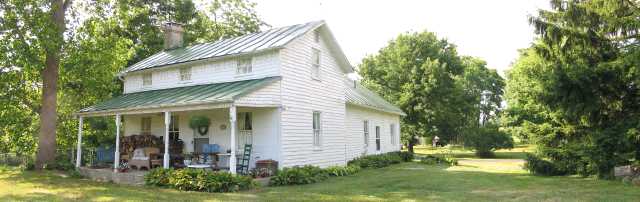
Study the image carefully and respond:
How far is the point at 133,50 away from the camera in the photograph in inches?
1029

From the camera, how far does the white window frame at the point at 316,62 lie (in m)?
18.0

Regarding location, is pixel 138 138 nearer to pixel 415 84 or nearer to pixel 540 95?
pixel 540 95

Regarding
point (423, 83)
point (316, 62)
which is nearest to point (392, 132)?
point (423, 83)

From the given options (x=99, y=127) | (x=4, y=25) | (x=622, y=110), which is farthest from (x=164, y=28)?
(x=622, y=110)

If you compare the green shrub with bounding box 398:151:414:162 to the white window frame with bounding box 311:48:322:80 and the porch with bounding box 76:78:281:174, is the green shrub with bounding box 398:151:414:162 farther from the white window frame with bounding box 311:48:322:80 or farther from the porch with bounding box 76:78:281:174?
the porch with bounding box 76:78:281:174

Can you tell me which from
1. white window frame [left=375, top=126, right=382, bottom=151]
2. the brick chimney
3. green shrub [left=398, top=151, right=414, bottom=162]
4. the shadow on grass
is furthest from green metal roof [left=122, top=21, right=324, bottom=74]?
green shrub [left=398, top=151, right=414, bottom=162]

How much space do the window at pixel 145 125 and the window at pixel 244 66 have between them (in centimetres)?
553

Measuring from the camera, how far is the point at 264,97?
14.9 meters

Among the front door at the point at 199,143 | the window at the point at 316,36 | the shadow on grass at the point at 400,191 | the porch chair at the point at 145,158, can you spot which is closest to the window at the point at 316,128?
the window at the point at 316,36

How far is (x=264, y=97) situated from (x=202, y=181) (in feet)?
11.8

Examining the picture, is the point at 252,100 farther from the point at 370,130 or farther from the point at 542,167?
the point at 370,130

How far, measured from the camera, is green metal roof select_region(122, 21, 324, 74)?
16.5 meters

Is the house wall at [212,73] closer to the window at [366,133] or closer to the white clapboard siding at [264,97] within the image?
the white clapboard siding at [264,97]

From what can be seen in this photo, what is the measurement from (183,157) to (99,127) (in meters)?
7.31
